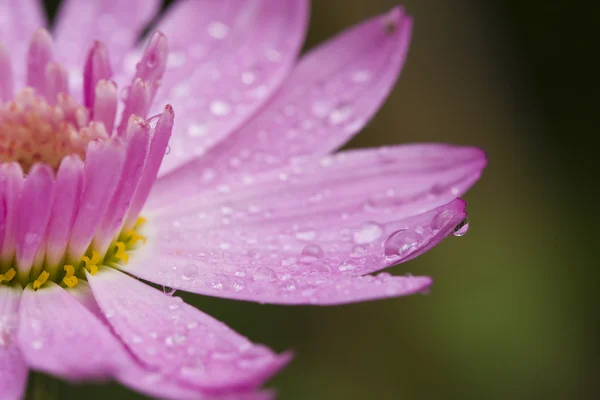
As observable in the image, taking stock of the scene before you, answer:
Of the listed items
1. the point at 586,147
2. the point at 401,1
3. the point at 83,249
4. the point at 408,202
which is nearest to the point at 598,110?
the point at 586,147

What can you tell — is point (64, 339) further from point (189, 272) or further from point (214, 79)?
point (214, 79)

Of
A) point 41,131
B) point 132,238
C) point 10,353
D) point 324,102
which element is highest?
point 324,102

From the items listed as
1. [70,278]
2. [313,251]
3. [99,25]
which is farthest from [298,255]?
[99,25]

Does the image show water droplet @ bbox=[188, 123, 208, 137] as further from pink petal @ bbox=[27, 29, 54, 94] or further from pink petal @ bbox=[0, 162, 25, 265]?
pink petal @ bbox=[0, 162, 25, 265]

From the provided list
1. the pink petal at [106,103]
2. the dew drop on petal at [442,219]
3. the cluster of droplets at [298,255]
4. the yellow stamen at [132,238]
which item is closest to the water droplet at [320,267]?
the cluster of droplets at [298,255]

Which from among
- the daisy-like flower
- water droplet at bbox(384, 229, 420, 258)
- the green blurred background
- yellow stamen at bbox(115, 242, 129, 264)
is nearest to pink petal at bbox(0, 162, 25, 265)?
the daisy-like flower

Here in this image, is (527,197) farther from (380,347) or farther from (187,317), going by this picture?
(187,317)

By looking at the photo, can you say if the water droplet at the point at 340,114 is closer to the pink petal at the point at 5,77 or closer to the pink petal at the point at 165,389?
the pink petal at the point at 5,77

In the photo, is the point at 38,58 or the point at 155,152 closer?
the point at 155,152
